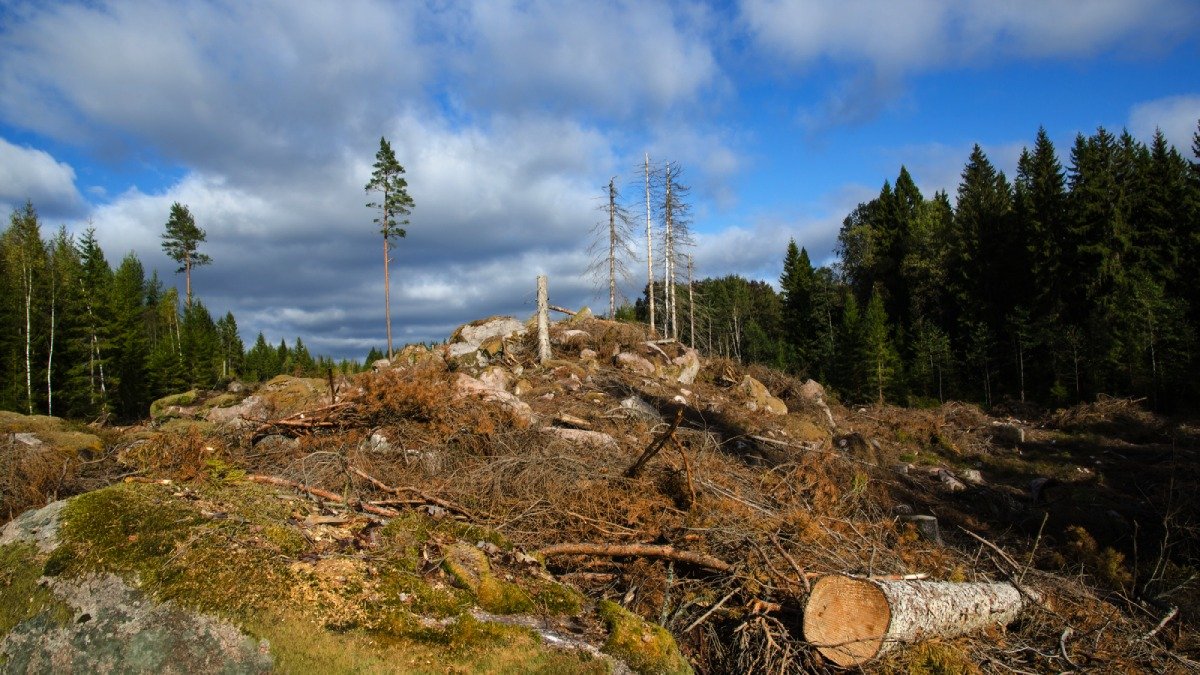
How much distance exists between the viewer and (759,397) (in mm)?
16406

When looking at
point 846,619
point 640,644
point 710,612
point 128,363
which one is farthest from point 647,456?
point 128,363

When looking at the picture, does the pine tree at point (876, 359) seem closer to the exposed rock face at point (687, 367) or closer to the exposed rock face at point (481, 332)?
the exposed rock face at point (687, 367)

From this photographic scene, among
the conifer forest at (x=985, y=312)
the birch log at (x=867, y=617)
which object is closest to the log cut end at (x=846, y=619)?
the birch log at (x=867, y=617)

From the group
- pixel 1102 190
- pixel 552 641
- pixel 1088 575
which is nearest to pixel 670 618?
pixel 552 641

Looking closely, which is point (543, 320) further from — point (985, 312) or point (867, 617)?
point (985, 312)

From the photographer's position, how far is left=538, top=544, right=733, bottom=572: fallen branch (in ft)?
15.3

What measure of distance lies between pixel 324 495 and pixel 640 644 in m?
2.77

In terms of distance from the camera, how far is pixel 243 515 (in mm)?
3732

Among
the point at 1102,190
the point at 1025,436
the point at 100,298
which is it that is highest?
the point at 1102,190

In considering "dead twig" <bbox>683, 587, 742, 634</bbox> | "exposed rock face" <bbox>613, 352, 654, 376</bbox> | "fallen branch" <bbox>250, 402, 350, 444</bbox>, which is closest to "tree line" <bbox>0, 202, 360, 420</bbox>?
"exposed rock face" <bbox>613, 352, 654, 376</bbox>

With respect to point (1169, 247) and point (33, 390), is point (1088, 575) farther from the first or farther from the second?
point (33, 390)

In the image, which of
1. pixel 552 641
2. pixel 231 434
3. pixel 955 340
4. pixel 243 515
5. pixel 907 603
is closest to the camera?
pixel 552 641

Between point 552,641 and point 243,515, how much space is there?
79.8 inches

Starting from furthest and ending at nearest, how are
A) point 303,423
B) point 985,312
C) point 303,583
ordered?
point 985,312, point 303,423, point 303,583
